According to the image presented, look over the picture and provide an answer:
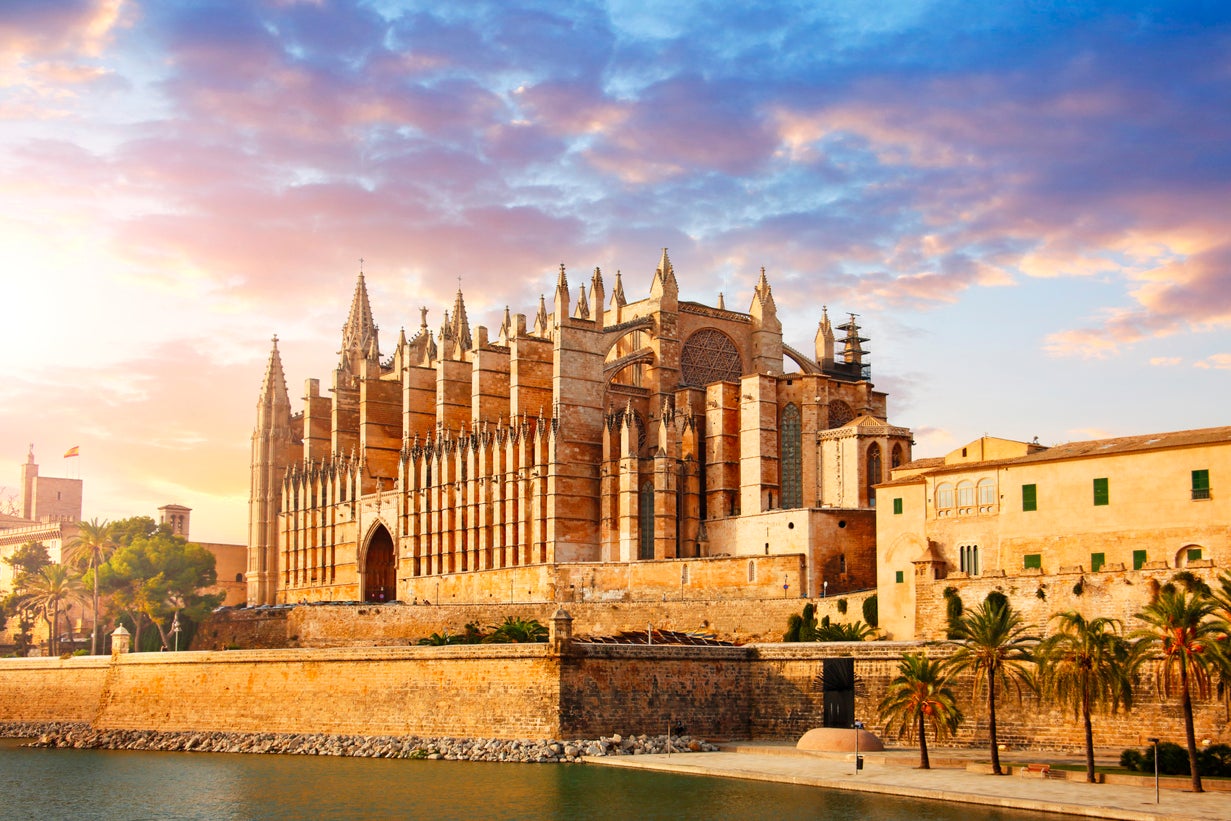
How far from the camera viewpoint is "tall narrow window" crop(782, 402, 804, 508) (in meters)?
58.1

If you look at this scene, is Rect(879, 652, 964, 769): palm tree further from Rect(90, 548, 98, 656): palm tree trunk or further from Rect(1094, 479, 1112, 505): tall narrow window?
Rect(90, 548, 98, 656): palm tree trunk

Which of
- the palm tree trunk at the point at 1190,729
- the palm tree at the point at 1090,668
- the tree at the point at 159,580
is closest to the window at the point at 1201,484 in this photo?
the palm tree at the point at 1090,668

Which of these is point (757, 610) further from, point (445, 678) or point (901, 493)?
point (445, 678)

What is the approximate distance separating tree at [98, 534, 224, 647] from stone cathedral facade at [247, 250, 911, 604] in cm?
478

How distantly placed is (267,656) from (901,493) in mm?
20464

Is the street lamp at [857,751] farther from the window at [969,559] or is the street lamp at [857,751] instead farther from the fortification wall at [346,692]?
the fortification wall at [346,692]

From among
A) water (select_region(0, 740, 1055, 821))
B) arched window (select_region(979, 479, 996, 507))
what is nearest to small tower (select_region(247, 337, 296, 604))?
water (select_region(0, 740, 1055, 821))

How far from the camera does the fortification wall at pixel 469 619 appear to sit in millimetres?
48906

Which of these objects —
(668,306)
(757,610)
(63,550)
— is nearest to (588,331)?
(668,306)

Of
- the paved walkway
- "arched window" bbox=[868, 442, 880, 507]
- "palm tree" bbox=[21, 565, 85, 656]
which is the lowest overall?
the paved walkway

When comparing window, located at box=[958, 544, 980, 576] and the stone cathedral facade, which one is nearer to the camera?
window, located at box=[958, 544, 980, 576]

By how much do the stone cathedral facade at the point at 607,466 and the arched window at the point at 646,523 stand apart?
9 cm

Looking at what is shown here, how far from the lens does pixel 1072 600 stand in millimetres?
37938

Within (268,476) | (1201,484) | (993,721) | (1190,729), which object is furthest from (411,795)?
(268,476)
